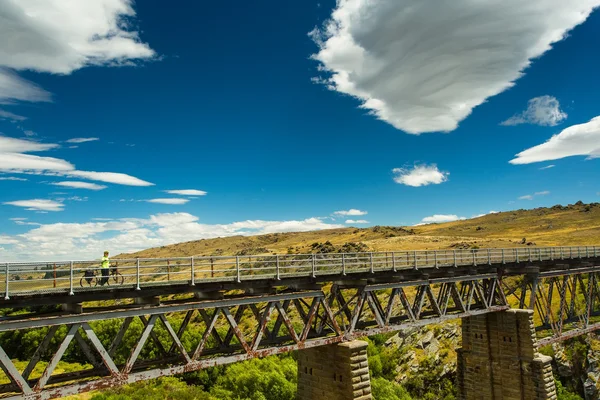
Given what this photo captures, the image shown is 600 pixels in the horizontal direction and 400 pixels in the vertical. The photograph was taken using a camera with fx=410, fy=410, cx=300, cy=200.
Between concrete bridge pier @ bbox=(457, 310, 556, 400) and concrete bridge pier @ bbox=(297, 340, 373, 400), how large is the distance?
547 inches

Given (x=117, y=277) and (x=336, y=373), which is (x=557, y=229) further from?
(x=117, y=277)

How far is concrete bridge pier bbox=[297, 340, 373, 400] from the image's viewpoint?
18188 millimetres

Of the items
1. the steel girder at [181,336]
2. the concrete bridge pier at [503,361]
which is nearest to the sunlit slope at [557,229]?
the concrete bridge pier at [503,361]

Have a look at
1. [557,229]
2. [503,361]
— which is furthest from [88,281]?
[557,229]

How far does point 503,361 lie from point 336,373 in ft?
51.1

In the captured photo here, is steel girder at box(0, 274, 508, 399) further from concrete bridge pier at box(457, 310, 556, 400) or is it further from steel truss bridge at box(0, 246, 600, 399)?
concrete bridge pier at box(457, 310, 556, 400)

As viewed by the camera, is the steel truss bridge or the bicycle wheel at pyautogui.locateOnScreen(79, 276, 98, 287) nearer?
the steel truss bridge

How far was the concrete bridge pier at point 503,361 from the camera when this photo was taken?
2627 centimetres

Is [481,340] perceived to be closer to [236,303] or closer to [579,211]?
[236,303]

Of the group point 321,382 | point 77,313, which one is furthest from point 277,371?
point 77,313

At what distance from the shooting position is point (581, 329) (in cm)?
3331

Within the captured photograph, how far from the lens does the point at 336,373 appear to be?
1886 cm

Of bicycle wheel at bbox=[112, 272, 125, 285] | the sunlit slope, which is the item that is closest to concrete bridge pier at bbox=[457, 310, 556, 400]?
bicycle wheel at bbox=[112, 272, 125, 285]

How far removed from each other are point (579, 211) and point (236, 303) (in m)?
172
